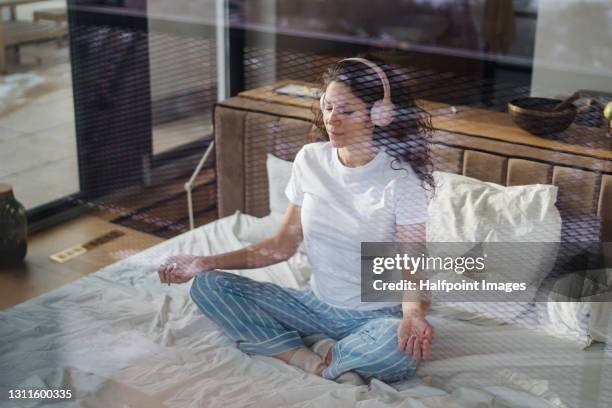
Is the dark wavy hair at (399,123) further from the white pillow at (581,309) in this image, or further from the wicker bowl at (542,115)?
the white pillow at (581,309)

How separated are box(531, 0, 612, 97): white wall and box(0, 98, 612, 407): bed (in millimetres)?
141

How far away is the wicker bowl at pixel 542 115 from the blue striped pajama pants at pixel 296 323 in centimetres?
33

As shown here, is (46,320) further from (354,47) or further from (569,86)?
(569,86)

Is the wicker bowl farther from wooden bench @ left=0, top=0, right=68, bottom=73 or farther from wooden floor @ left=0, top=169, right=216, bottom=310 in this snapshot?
wooden bench @ left=0, top=0, right=68, bottom=73

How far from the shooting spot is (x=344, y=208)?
3.81ft

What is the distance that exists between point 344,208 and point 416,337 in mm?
223

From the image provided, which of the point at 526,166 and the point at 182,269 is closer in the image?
the point at 526,166

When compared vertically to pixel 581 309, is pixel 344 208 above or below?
above

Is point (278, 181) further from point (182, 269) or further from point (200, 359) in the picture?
point (200, 359)

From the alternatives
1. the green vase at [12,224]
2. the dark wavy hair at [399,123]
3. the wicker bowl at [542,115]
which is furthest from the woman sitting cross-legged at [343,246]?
the green vase at [12,224]

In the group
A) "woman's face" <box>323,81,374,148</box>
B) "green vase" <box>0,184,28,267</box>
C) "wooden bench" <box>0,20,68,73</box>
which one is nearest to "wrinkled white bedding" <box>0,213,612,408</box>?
"green vase" <box>0,184,28,267</box>

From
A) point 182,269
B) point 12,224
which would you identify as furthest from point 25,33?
point 182,269

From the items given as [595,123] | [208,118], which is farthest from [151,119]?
[595,123]

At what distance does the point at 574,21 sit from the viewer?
123 cm
